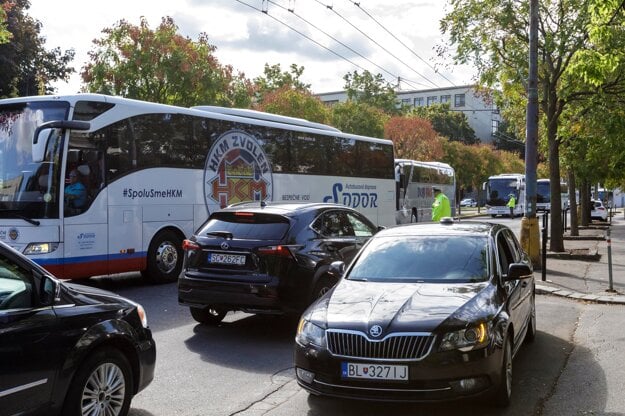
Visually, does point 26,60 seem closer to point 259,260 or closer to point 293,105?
point 293,105

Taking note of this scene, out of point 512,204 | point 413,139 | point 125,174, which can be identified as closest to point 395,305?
point 125,174

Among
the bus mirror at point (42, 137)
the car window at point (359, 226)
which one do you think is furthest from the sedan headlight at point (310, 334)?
the bus mirror at point (42, 137)

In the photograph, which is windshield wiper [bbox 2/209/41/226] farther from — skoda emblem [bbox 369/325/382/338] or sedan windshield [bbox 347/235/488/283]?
skoda emblem [bbox 369/325/382/338]

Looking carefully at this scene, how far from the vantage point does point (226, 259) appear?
7625mm

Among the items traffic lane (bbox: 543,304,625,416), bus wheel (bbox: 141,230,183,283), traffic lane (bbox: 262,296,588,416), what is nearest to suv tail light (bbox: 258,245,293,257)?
traffic lane (bbox: 262,296,588,416)

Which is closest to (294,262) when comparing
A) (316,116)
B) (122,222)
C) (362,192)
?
(122,222)

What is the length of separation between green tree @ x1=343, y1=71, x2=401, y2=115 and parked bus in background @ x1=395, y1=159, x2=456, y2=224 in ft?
102

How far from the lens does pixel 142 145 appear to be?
38.8ft

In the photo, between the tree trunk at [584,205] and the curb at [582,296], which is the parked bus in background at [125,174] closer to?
the curb at [582,296]

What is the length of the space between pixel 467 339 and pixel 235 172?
10.3m

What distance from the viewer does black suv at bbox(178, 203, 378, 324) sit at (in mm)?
7391

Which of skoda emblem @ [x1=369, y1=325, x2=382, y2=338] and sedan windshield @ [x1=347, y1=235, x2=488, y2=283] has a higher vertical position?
sedan windshield @ [x1=347, y1=235, x2=488, y2=283]

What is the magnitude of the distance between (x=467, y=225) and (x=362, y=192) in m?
12.8

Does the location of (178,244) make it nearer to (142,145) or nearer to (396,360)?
(142,145)
